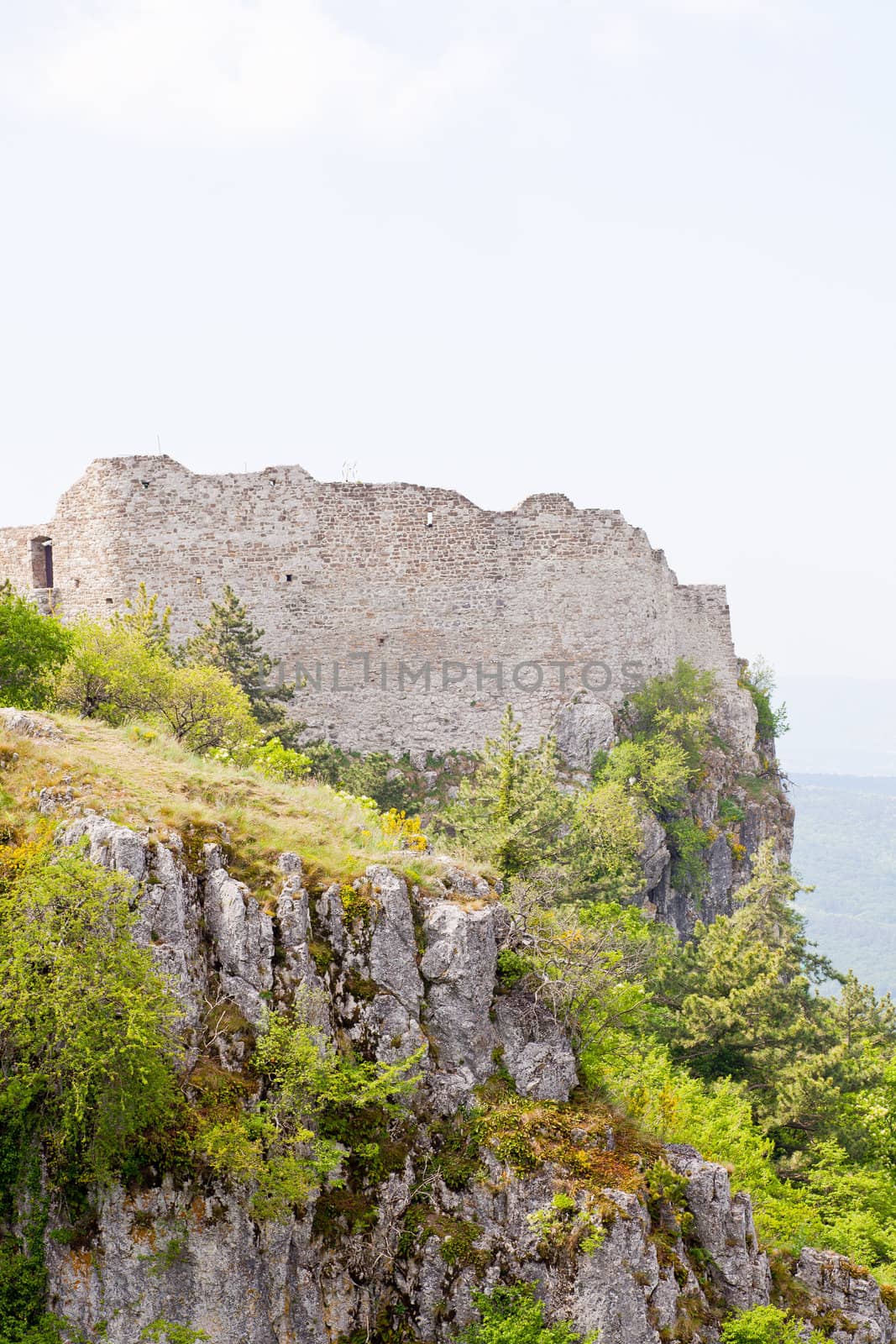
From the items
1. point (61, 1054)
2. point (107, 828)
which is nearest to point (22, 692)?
point (107, 828)

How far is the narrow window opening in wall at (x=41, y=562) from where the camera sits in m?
37.4

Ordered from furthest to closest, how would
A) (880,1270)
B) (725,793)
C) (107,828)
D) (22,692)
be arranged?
1. (725,793)
2. (22,692)
3. (880,1270)
4. (107,828)

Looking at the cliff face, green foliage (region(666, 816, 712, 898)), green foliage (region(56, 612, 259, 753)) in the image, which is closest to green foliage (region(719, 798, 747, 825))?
green foliage (region(666, 816, 712, 898))

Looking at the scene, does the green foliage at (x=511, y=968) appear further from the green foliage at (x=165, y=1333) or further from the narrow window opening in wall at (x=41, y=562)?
the narrow window opening in wall at (x=41, y=562)

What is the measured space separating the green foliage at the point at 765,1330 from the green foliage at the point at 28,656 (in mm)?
15273

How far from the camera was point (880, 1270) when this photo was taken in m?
22.4

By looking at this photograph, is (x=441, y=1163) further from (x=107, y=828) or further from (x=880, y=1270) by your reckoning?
(x=880, y=1270)

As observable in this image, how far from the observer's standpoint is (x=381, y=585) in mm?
36125

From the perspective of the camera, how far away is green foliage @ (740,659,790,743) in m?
44.9

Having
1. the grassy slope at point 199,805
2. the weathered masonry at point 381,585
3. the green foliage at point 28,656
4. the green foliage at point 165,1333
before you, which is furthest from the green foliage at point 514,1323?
the weathered masonry at point 381,585

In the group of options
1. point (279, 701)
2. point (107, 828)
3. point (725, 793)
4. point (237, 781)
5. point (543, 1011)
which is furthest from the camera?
point (725, 793)

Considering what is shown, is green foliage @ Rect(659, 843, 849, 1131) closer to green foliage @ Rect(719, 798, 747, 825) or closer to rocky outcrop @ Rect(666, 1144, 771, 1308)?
green foliage @ Rect(719, 798, 747, 825)

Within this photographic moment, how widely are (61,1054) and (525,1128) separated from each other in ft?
20.3

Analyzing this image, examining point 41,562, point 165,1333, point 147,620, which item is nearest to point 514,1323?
point 165,1333
